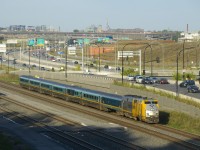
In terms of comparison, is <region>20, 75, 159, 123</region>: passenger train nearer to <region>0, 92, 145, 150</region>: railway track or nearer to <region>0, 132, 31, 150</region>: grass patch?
<region>0, 92, 145, 150</region>: railway track

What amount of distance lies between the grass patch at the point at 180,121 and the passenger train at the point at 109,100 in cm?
260

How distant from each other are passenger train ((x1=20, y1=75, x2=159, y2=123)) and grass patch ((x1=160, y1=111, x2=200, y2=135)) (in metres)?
2.60

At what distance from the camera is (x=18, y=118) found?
4700 cm

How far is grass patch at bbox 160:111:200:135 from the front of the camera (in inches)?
1614

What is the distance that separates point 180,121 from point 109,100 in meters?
8.09

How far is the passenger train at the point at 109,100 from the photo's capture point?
4138 centimetres

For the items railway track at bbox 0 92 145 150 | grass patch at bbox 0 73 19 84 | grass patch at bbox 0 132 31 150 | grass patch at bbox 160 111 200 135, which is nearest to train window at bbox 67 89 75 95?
railway track at bbox 0 92 145 150

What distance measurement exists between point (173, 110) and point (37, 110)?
13974mm

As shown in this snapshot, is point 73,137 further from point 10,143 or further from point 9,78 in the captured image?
point 9,78

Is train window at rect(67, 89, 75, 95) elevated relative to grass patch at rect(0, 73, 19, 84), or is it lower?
elevated

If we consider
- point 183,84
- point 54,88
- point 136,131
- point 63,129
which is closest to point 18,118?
point 63,129

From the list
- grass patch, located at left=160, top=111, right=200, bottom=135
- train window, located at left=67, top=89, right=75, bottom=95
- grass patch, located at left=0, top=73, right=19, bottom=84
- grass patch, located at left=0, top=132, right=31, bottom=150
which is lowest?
grass patch, located at left=0, top=73, right=19, bottom=84

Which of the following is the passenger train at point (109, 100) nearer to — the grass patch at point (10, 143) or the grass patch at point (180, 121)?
the grass patch at point (180, 121)

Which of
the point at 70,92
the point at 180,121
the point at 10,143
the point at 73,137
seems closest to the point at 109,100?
the point at 180,121
